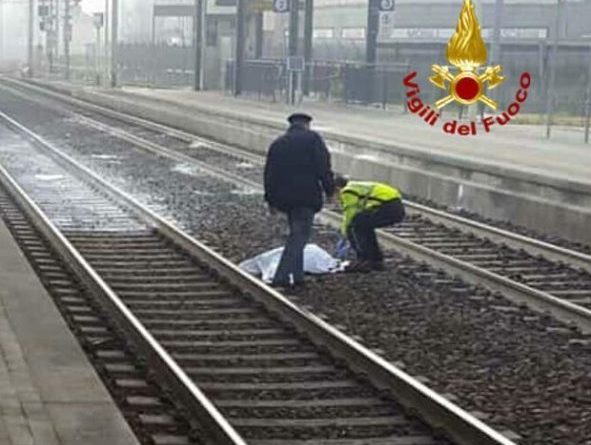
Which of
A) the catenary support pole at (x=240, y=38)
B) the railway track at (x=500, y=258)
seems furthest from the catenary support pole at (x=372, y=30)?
the railway track at (x=500, y=258)

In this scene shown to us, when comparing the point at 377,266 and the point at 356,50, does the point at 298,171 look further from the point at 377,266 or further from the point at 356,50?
the point at 356,50

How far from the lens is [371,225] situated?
43.0 feet

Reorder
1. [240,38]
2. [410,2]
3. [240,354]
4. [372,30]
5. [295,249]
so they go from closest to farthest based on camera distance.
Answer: [240,354], [295,249], [372,30], [240,38], [410,2]

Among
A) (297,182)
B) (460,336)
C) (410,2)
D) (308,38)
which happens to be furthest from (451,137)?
(410,2)

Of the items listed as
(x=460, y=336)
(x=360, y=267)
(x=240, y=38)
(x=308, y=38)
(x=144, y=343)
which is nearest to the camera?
(x=144, y=343)

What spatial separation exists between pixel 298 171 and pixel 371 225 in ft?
5.02

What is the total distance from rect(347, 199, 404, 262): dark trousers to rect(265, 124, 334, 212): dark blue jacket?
3.61 feet

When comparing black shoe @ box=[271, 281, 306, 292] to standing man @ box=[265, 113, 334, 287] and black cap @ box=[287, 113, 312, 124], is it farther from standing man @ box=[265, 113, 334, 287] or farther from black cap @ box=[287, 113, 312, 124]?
black cap @ box=[287, 113, 312, 124]

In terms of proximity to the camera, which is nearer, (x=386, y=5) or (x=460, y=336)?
(x=460, y=336)

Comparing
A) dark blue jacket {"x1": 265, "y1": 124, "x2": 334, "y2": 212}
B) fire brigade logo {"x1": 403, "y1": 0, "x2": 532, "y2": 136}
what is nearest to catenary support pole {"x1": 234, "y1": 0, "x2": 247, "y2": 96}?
fire brigade logo {"x1": 403, "y1": 0, "x2": 532, "y2": 136}

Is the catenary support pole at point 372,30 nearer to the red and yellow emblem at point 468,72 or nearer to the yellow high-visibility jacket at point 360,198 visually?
the red and yellow emblem at point 468,72

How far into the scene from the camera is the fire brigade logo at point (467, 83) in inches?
1283

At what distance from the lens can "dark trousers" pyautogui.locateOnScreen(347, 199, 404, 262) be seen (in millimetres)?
12992

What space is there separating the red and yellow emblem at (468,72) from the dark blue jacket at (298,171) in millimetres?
19693
